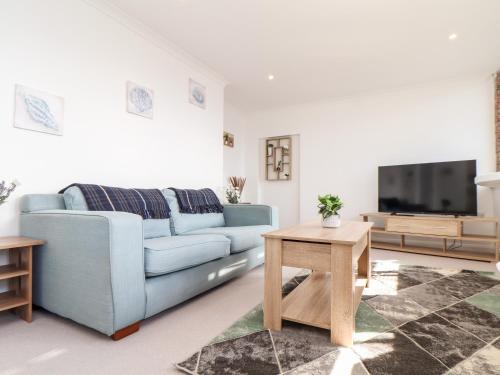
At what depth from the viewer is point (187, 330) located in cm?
154

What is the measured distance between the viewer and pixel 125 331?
1443 mm

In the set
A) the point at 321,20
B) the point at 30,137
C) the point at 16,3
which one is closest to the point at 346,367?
the point at 30,137

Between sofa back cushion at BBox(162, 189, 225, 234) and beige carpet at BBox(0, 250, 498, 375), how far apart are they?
75 centimetres

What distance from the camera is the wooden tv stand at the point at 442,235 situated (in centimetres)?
317

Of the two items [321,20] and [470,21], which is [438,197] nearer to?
[470,21]

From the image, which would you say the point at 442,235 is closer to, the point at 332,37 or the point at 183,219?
the point at 332,37

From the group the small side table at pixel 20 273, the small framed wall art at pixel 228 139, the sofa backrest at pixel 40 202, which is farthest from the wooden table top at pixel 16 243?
the small framed wall art at pixel 228 139

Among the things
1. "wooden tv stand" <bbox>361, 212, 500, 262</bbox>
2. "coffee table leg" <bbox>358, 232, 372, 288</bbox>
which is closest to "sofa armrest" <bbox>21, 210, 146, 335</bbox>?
"coffee table leg" <bbox>358, 232, 372, 288</bbox>

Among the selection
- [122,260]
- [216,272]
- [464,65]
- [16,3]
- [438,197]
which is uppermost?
[464,65]

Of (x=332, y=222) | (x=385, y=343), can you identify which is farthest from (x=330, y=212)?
(x=385, y=343)

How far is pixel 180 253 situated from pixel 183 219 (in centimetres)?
91

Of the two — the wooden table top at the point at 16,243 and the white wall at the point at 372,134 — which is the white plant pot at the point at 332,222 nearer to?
the wooden table top at the point at 16,243

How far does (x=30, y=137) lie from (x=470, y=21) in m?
3.92

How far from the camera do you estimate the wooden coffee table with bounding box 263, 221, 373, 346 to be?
4.39ft
